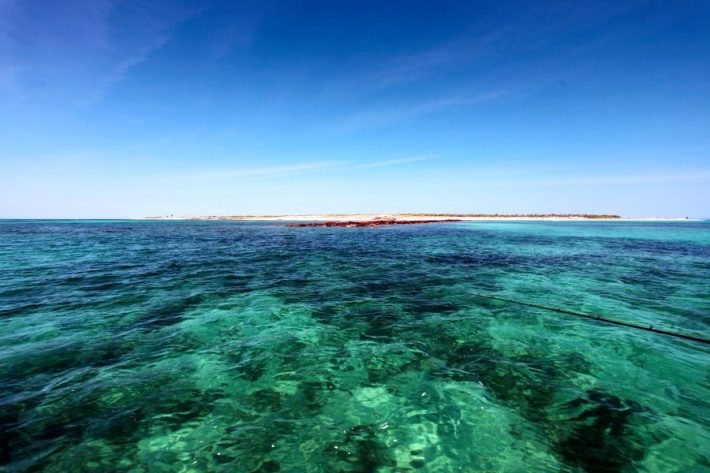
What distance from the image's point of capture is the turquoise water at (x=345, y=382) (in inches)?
185

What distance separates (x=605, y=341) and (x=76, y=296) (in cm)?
2006

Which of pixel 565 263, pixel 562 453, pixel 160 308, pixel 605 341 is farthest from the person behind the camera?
pixel 565 263

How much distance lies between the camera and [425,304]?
12312 mm

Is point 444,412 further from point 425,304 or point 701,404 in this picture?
point 425,304

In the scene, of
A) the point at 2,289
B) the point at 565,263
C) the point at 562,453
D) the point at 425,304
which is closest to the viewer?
the point at 562,453

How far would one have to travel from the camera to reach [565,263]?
23484mm

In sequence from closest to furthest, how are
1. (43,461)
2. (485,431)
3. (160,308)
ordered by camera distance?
(43,461), (485,431), (160,308)

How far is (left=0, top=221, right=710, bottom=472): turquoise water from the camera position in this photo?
4.70 metres

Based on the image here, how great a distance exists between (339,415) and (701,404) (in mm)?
7303

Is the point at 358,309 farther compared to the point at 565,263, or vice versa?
the point at 565,263

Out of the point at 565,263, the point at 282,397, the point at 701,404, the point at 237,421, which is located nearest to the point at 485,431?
the point at 282,397

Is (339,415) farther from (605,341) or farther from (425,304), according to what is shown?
(605,341)

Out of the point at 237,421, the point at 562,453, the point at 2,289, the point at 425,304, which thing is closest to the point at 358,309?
the point at 425,304

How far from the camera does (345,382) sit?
262 inches
